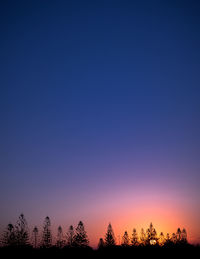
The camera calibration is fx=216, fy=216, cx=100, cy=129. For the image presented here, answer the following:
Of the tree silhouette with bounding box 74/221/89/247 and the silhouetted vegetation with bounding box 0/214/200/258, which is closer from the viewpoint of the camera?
the silhouetted vegetation with bounding box 0/214/200/258

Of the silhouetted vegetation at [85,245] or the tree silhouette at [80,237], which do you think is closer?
the silhouetted vegetation at [85,245]

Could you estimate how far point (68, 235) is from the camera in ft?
240

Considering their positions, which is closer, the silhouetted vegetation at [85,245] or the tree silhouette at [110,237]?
the silhouetted vegetation at [85,245]

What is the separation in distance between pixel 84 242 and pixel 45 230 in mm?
12561

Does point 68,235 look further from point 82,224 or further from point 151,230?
point 151,230

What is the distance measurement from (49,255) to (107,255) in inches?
228

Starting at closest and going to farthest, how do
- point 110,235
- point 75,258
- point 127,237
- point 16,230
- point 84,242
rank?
point 75,258 → point 16,230 → point 84,242 → point 110,235 → point 127,237

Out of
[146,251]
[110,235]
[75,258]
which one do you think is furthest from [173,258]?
[110,235]

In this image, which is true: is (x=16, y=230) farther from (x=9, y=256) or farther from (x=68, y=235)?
(x=9, y=256)

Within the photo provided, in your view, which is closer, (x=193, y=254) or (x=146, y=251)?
(x=193, y=254)

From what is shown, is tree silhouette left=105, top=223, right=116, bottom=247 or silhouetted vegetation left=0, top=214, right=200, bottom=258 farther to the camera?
tree silhouette left=105, top=223, right=116, bottom=247

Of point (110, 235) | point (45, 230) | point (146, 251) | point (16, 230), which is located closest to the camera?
point (146, 251)

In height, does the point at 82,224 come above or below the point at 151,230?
above

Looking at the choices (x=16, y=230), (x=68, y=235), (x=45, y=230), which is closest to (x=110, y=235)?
(x=68, y=235)
